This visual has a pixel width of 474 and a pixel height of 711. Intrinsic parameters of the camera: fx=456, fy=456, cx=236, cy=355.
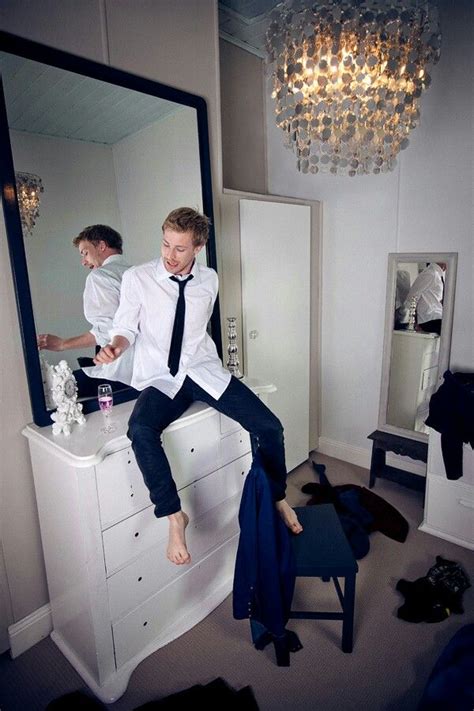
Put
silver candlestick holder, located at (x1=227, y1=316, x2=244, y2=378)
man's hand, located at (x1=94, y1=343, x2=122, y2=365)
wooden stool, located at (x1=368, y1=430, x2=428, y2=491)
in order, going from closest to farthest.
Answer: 1. man's hand, located at (x1=94, y1=343, x2=122, y2=365)
2. silver candlestick holder, located at (x1=227, y1=316, x2=244, y2=378)
3. wooden stool, located at (x1=368, y1=430, x2=428, y2=491)

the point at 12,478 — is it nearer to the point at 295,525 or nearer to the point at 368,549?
the point at 295,525

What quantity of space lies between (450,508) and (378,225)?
1.83 m

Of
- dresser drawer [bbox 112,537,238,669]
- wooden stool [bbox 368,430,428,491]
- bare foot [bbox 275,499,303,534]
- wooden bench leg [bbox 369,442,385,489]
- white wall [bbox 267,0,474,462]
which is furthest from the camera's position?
wooden bench leg [bbox 369,442,385,489]

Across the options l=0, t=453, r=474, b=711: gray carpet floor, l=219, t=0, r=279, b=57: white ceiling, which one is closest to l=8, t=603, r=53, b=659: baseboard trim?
l=0, t=453, r=474, b=711: gray carpet floor

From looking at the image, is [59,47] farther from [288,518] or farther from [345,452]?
[345,452]

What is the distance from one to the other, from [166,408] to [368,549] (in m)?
1.52

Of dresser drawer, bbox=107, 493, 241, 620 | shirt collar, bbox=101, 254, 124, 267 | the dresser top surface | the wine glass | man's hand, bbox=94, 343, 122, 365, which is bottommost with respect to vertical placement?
dresser drawer, bbox=107, 493, 241, 620

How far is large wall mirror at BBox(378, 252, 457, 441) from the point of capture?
283 cm

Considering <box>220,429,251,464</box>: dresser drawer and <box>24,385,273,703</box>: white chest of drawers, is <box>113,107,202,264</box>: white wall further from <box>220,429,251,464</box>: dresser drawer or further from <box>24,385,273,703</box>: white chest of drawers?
<box>220,429,251,464</box>: dresser drawer

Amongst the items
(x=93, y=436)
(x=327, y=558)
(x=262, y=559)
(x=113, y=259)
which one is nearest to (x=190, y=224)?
(x=113, y=259)

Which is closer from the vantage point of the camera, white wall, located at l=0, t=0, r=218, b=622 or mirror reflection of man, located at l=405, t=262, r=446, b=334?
white wall, located at l=0, t=0, r=218, b=622

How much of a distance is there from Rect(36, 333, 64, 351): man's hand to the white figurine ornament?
0.24 feet

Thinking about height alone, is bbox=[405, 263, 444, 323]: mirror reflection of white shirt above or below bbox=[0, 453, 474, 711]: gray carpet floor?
above

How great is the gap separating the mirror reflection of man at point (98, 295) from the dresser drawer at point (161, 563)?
0.74 m
